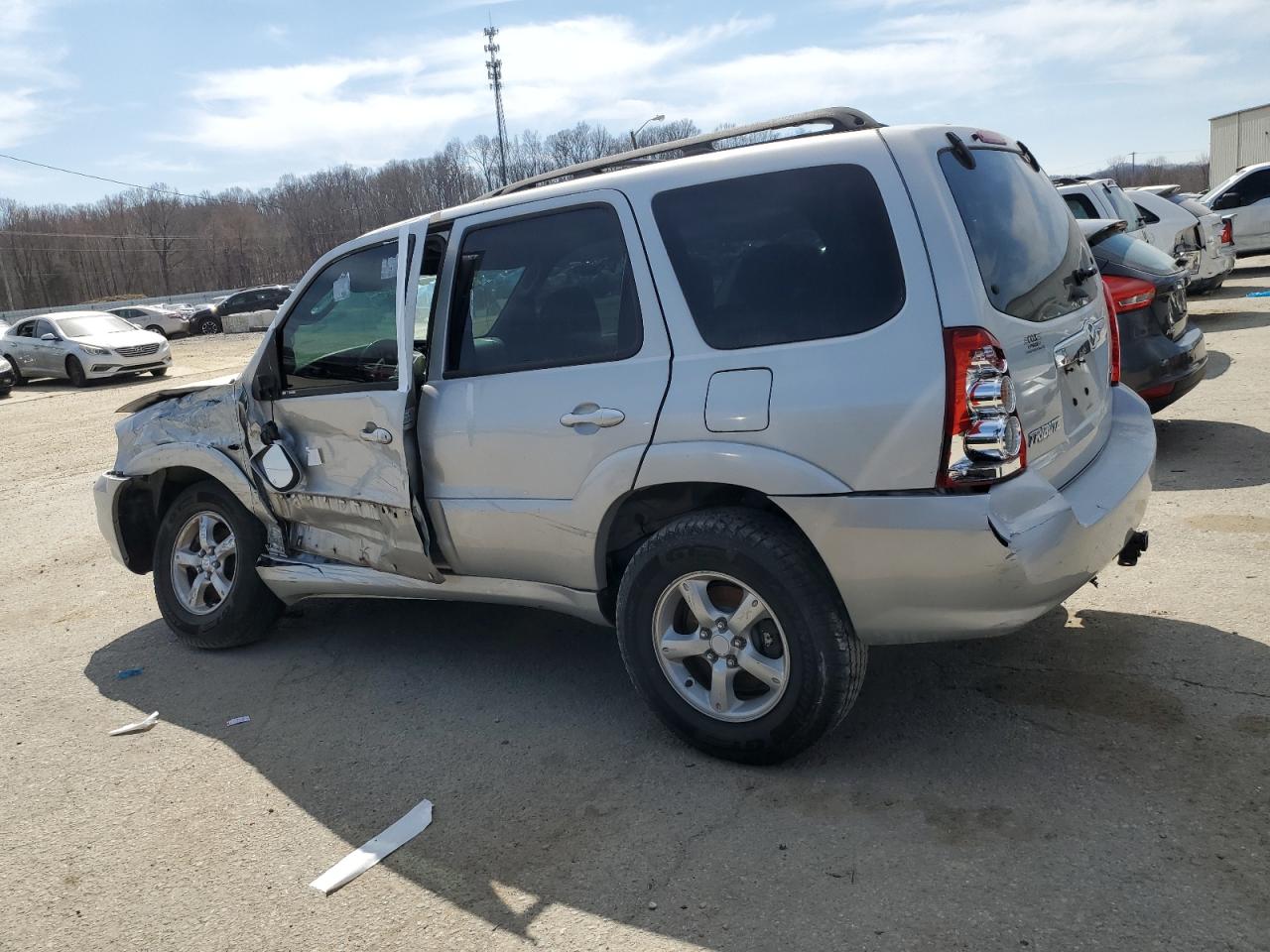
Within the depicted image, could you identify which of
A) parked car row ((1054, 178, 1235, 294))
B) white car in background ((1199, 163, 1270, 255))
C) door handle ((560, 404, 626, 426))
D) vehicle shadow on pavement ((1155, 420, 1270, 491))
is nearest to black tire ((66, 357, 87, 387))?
parked car row ((1054, 178, 1235, 294))

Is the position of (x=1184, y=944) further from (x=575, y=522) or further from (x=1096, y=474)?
(x=575, y=522)

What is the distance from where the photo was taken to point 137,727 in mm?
4422

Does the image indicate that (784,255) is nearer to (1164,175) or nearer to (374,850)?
(374,850)

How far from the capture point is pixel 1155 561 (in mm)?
5145

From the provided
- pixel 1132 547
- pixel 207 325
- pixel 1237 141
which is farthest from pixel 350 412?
pixel 1237 141

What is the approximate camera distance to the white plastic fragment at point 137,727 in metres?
4.40

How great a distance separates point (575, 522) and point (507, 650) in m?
1.40

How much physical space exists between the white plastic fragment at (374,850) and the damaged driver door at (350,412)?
3.71ft

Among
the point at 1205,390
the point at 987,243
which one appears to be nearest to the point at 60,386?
the point at 1205,390

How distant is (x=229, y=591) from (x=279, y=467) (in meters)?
0.86

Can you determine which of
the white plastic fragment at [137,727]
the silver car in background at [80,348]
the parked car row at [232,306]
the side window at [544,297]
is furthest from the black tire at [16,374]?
the side window at [544,297]

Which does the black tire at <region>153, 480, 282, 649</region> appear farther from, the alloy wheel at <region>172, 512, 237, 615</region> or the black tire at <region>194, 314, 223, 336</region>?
the black tire at <region>194, 314, 223, 336</region>

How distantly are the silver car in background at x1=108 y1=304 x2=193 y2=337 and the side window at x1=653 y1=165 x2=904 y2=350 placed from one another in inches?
1571

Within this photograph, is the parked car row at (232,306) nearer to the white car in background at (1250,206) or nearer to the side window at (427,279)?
the white car in background at (1250,206)
